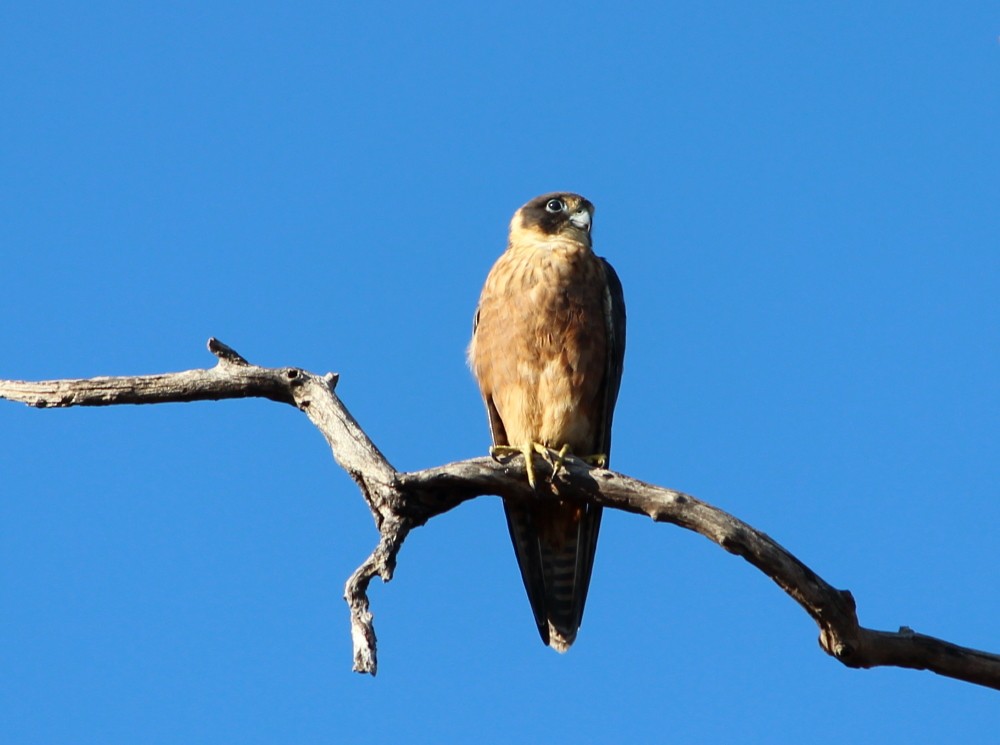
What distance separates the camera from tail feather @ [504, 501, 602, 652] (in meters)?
5.84

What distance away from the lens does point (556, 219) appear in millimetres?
6855

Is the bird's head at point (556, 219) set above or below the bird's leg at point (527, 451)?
above

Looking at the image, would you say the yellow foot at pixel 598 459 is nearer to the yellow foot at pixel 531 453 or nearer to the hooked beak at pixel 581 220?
the yellow foot at pixel 531 453

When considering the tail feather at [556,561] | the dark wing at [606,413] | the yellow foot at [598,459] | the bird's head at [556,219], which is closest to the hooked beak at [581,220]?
the bird's head at [556,219]

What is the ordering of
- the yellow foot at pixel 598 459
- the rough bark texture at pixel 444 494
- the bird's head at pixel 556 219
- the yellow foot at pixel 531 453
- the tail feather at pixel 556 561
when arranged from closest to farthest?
the rough bark texture at pixel 444 494 → the yellow foot at pixel 531 453 → the tail feather at pixel 556 561 → the yellow foot at pixel 598 459 → the bird's head at pixel 556 219

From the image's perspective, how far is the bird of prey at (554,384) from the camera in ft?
19.2

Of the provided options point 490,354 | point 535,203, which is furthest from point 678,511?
point 535,203

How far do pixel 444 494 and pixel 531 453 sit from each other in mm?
868

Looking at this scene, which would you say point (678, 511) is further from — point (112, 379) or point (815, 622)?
point (112, 379)

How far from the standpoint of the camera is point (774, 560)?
14.3 ft

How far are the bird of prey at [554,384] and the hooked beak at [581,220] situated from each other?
1.73 feet

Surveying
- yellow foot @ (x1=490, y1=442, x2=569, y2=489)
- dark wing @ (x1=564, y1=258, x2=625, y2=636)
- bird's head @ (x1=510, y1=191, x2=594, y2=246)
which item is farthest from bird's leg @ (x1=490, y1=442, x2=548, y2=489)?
bird's head @ (x1=510, y1=191, x2=594, y2=246)

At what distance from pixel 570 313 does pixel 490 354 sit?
471mm

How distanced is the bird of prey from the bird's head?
0.45 m
